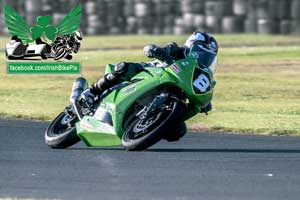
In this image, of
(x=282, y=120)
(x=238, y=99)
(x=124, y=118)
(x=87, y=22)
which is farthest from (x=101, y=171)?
(x=87, y=22)

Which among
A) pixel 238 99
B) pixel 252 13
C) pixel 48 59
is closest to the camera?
pixel 238 99

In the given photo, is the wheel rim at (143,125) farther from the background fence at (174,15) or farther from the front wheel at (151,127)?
the background fence at (174,15)

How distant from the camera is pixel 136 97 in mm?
10938

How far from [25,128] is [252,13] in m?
15.2

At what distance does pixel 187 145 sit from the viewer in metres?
11.9

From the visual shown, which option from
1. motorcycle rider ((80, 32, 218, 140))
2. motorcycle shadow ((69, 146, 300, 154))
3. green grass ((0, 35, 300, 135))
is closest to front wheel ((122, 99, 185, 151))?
motorcycle shadow ((69, 146, 300, 154))

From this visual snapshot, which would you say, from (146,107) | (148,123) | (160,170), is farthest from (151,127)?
(160,170)

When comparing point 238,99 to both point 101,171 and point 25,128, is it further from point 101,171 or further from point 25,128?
point 101,171

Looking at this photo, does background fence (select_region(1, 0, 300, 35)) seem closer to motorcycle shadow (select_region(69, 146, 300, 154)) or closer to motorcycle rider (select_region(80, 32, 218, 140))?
motorcycle shadow (select_region(69, 146, 300, 154))

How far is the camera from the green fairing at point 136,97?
35.3ft

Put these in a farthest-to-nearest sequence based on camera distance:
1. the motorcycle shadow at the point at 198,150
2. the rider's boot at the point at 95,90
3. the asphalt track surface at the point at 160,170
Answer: the motorcycle shadow at the point at 198,150
the rider's boot at the point at 95,90
the asphalt track surface at the point at 160,170

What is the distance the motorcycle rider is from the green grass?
2.63 m

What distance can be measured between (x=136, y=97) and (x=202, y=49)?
87cm

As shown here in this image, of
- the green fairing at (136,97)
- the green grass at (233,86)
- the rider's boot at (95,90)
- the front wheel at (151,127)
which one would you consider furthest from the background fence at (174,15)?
the front wheel at (151,127)
